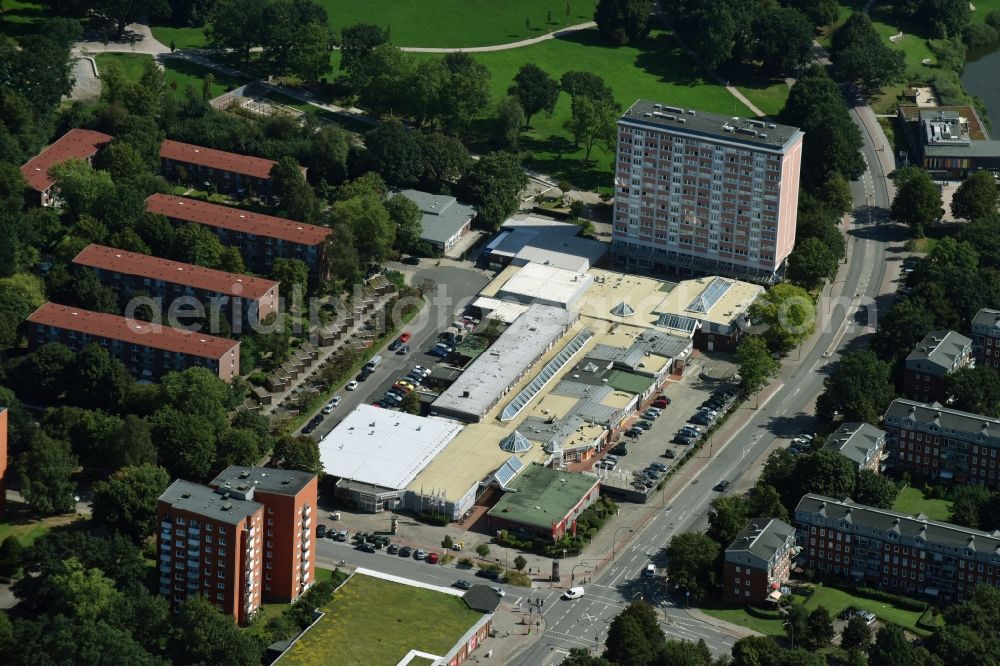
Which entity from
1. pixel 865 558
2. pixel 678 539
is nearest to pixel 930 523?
pixel 865 558

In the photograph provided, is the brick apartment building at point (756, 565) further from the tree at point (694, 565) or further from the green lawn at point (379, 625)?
the green lawn at point (379, 625)

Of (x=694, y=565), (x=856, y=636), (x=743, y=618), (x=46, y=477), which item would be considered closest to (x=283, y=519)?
(x=46, y=477)

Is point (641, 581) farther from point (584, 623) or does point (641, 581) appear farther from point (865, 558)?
point (865, 558)

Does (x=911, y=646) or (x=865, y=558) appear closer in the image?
(x=911, y=646)

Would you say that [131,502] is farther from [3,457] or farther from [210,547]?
[3,457]

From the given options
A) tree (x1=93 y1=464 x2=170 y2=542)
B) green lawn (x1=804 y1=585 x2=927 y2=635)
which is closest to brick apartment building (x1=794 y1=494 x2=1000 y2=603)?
green lawn (x1=804 y1=585 x2=927 y2=635)

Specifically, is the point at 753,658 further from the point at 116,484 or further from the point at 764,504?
the point at 116,484
